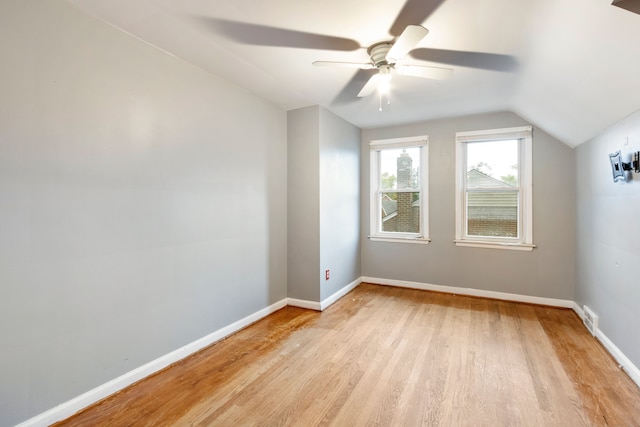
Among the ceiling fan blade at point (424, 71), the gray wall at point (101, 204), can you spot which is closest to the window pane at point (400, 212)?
the ceiling fan blade at point (424, 71)

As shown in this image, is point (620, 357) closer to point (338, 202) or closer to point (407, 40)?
point (407, 40)

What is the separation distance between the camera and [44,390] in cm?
173

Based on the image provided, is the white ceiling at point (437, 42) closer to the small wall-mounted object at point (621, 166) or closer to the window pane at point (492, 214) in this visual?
the small wall-mounted object at point (621, 166)

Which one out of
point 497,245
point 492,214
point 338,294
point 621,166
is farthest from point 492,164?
point 338,294

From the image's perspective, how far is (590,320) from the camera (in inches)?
117

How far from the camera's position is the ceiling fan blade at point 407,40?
5.64 feet

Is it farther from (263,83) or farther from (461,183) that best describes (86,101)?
(461,183)

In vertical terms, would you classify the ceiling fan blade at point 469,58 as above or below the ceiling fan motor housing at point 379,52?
above

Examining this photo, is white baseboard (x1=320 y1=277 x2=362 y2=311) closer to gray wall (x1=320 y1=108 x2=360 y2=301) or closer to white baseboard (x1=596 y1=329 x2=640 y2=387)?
gray wall (x1=320 y1=108 x2=360 y2=301)

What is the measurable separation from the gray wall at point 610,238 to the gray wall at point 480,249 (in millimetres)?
206

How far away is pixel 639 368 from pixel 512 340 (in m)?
0.83

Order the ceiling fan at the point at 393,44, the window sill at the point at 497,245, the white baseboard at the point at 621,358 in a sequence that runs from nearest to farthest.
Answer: the ceiling fan at the point at 393,44 → the white baseboard at the point at 621,358 → the window sill at the point at 497,245

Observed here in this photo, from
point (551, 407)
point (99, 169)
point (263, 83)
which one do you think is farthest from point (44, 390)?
point (551, 407)

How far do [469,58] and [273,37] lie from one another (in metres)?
1.54
